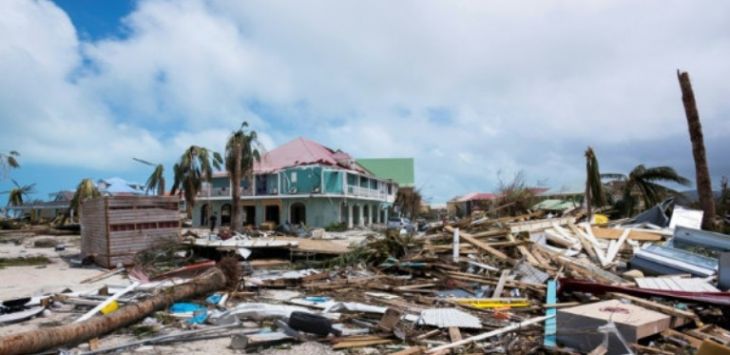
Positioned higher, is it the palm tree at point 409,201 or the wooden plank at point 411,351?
the palm tree at point 409,201

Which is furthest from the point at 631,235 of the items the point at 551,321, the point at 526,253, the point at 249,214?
the point at 249,214

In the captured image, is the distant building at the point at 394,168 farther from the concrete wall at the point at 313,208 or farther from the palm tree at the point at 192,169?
the palm tree at the point at 192,169

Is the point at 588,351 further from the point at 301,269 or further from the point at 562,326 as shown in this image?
the point at 301,269

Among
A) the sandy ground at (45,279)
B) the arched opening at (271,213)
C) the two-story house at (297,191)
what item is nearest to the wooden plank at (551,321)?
the sandy ground at (45,279)

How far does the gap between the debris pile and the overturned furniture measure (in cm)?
57

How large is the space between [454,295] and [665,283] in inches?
139

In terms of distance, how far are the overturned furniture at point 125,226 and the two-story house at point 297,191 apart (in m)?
25.1

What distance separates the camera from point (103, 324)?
6465 mm

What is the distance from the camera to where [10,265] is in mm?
15164

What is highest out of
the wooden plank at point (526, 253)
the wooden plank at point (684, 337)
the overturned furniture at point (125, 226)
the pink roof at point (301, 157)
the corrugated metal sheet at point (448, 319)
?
the pink roof at point (301, 157)

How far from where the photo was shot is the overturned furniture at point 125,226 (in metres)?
13.9

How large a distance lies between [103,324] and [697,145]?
1516 cm

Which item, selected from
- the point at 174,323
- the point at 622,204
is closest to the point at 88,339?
the point at 174,323

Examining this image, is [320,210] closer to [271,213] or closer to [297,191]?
[297,191]
